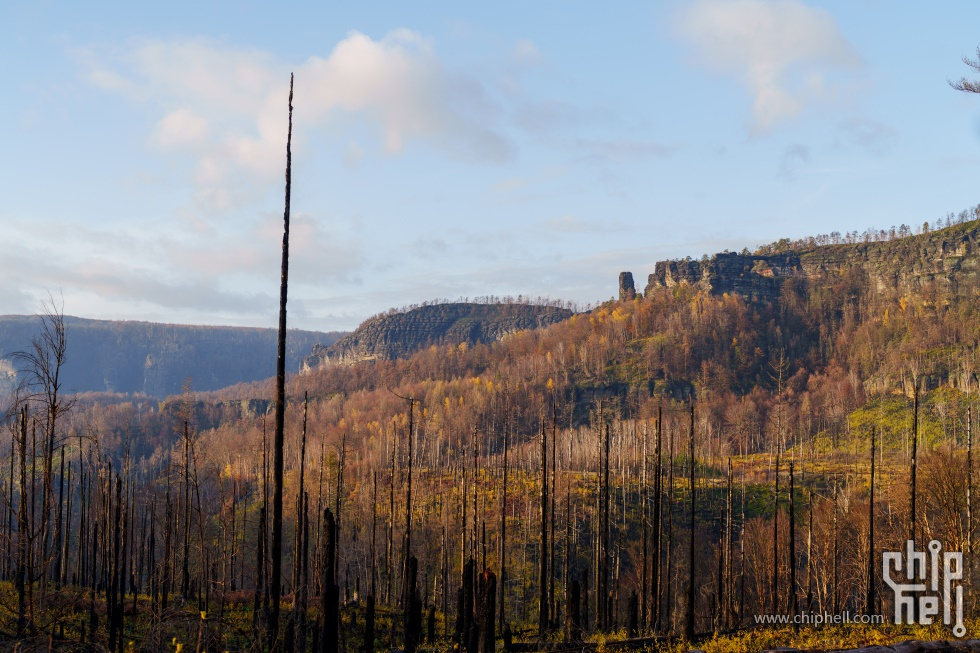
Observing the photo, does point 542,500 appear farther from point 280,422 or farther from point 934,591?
point 280,422

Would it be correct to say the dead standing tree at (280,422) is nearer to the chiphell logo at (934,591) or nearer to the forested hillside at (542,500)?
the forested hillside at (542,500)

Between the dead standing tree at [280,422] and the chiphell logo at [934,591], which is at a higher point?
the dead standing tree at [280,422]

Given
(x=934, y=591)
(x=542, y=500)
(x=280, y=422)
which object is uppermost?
(x=280, y=422)

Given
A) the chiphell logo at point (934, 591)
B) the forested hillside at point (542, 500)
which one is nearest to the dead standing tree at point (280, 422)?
the forested hillside at point (542, 500)

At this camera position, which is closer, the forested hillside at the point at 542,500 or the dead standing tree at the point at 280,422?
the dead standing tree at the point at 280,422

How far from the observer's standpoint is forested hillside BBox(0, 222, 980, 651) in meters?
31.0

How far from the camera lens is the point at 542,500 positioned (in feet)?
123

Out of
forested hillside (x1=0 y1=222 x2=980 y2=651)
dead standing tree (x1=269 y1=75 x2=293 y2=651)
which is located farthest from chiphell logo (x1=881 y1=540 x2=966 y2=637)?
dead standing tree (x1=269 y1=75 x2=293 y2=651)

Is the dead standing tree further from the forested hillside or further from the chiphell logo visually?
the chiphell logo

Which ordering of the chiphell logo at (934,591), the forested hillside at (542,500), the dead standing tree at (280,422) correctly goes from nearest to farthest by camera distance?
the dead standing tree at (280,422) → the chiphell logo at (934,591) → the forested hillside at (542,500)

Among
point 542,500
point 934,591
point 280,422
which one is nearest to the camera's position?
point 280,422

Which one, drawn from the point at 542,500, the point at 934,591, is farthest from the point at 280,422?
the point at 934,591

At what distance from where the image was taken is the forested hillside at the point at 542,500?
30953mm

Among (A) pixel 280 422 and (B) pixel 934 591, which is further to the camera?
(B) pixel 934 591
